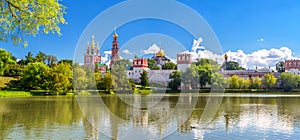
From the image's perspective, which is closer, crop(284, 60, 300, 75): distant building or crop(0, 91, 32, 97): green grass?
crop(0, 91, 32, 97): green grass

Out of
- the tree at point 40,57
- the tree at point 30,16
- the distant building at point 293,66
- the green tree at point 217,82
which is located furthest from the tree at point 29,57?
the tree at point 30,16

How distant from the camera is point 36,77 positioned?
41.9 metres

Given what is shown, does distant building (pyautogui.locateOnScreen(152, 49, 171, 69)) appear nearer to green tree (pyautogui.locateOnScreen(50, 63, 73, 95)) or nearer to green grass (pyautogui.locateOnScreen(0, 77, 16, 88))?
green grass (pyautogui.locateOnScreen(0, 77, 16, 88))

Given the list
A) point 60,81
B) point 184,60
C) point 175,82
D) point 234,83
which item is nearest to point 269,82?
point 234,83

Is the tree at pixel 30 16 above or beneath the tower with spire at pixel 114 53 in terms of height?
beneath

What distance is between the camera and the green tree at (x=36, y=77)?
138ft

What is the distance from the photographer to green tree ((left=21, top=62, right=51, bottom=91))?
4195 cm

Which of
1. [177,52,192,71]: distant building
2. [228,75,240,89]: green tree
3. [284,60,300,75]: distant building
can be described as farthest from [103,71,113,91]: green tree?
[284,60,300,75]: distant building

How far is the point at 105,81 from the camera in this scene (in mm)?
45062

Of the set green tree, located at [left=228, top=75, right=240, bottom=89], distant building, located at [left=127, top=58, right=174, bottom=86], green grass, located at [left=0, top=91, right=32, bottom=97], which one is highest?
distant building, located at [left=127, top=58, right=174, bottom=86]

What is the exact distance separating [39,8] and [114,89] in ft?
129

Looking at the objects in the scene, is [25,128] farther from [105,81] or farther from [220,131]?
[105,81]

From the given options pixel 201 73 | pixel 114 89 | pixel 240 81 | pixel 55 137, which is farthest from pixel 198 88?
pixel 55 137

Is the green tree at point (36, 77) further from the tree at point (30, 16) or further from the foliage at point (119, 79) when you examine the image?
the tree at point (30, 16)
